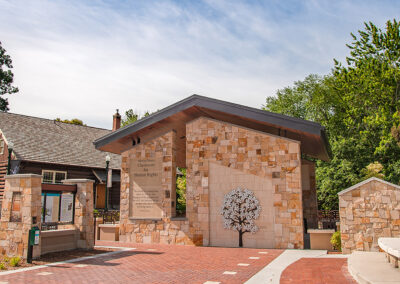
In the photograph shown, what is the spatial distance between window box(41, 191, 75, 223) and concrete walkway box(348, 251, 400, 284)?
1009 centimetres

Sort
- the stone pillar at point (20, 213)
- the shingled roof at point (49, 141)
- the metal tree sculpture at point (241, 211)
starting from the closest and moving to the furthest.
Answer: the stone pillar at point (20, 213) < the metal tree sculpture at point (241, 211) < the shingled roof at point (49, 141)

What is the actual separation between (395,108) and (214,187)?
1618cm

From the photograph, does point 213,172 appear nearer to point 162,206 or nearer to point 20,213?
point 162,206

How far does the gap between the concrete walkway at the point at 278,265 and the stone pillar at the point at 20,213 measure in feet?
23.9

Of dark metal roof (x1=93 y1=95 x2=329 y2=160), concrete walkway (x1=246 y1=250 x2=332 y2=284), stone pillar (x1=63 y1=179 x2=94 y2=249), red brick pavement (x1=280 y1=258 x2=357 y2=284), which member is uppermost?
dark metal roof (x1=93 y1=95 x2=329 y2=160)

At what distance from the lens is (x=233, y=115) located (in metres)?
15.1

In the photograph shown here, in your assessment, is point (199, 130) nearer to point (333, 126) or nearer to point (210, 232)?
point (210, 232)

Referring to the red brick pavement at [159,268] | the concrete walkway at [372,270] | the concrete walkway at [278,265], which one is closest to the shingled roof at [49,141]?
the red brick pavement at [159,268]

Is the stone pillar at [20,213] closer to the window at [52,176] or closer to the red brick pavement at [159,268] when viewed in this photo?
the red brick pavement at [159,268]

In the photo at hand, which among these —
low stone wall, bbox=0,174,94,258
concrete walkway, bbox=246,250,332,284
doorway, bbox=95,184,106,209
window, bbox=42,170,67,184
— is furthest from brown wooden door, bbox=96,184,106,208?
concrete walkway, bbox=246,250,332,284

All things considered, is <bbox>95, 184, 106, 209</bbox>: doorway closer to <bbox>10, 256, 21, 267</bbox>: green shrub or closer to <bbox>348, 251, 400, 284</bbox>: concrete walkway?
<bbox>10, 256, 21, 267</bbox>: green shrub

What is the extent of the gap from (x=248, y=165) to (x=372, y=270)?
707 cm

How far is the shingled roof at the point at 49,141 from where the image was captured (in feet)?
→ 83.1

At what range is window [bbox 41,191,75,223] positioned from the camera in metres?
12.4
